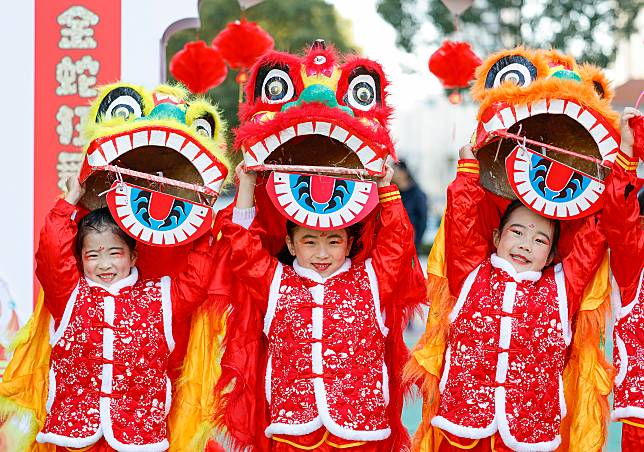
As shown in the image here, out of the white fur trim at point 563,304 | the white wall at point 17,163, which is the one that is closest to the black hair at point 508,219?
the white fur trim at point 563,304

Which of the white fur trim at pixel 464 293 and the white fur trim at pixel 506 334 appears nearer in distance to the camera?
the white fur trim at pixel 506 334

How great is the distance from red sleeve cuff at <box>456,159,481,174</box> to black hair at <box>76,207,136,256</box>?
1.22 meters

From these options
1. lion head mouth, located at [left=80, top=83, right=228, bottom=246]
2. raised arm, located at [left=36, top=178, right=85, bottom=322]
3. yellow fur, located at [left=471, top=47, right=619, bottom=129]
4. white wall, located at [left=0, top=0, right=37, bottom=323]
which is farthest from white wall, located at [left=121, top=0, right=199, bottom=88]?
yellow fur, located at [left=471, top=47, right=619, bottom=129]

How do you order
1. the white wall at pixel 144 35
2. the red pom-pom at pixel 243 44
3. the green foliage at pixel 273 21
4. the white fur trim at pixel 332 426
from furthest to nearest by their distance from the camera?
the green foliage at pixel 273 21 < the red pom-pom at pixel 243 44 < the white wall at pixel 144 35 < the white fur trim at pixel 332 426

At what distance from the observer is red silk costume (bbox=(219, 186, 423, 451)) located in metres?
3.19

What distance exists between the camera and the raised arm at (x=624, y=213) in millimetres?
3162

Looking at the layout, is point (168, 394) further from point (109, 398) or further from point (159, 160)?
point (159, 160)

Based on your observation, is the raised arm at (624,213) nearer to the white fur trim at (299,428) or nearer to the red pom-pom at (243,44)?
the white fur trim at (299,428)

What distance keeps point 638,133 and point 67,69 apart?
3.16m

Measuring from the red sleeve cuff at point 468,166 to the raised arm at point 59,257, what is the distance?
137 cm

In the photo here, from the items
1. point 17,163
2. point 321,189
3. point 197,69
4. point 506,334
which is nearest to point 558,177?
point 506,334

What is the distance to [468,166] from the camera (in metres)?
3.32

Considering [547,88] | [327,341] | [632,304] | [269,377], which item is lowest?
[269,377]

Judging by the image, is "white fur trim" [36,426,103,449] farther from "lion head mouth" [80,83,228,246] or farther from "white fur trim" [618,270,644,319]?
"white fur trim" [618,270,644,319]
